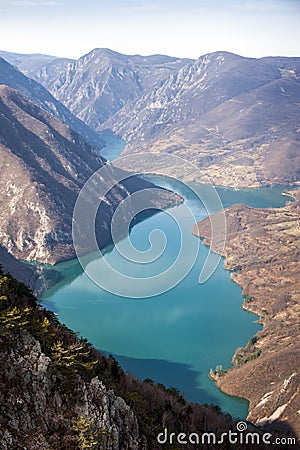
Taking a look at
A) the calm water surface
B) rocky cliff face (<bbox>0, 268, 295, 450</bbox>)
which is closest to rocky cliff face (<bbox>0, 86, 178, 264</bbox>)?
the calm water surface

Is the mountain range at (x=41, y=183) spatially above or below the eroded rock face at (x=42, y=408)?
above

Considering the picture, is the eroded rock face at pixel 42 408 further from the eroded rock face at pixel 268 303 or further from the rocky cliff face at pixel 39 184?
the rocky cliff face at pixel 39 184

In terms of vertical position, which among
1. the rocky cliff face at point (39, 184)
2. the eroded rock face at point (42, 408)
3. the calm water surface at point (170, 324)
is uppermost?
the rocky cliff face at point (39, 184)

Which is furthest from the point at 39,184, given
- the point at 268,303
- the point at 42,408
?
the point at 42,408

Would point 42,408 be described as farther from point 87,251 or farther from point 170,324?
point 87,251

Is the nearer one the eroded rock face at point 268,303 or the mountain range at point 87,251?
the mountain range at point 87,251

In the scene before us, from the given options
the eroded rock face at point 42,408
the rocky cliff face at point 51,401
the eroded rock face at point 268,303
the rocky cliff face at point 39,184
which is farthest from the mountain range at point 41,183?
the eroded rock face at point 42,408

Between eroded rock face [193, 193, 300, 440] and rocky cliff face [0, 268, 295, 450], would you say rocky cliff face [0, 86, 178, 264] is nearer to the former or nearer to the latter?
eroded rock face [193, 193, 300, 440]
